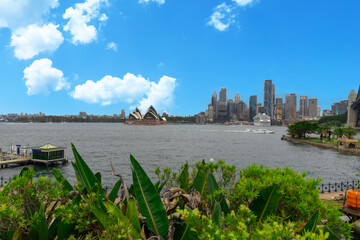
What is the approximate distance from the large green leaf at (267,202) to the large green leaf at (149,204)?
57.0 inches

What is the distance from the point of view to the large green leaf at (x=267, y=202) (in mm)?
3613

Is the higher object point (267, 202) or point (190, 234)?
point (267, 202)

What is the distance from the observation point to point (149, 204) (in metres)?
3.47

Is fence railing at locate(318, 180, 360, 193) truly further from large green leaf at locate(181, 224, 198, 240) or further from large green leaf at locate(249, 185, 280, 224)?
large green leaf at locate(181, 224, 198, 240)

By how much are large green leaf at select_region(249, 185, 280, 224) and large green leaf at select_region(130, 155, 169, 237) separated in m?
1.45

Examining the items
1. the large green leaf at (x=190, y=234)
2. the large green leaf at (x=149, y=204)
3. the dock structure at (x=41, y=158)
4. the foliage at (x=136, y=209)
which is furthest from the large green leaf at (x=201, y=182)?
the dock structure at (x=41, y=158)

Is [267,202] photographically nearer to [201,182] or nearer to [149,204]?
[201,182]

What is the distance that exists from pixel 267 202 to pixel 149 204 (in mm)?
1807

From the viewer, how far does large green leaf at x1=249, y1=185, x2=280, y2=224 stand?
361 centimetres

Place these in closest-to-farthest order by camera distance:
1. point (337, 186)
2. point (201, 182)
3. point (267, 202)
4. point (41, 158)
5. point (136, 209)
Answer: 1. point (136, 209)
2. point (267, 202)
3. point (201, 182)
4. point (337, 186)
5. point (41, 158)

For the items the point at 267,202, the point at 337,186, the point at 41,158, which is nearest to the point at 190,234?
the point at 267,202

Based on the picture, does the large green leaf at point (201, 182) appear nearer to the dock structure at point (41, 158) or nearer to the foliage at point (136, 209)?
the foliage at point (136, 209)

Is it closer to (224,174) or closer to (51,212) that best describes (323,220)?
(224,174)

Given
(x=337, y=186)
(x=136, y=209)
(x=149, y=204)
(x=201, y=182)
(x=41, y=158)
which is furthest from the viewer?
(x=41, y=158)
